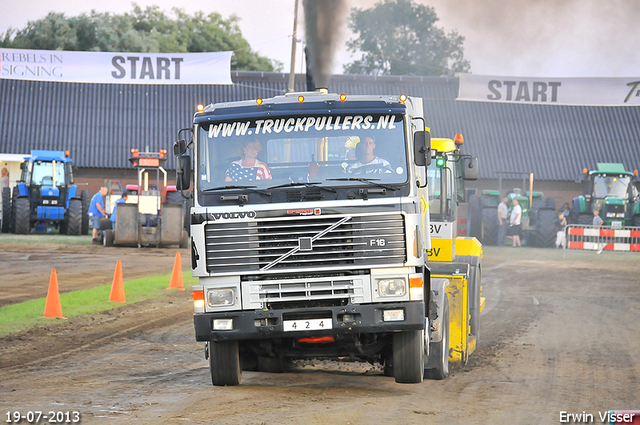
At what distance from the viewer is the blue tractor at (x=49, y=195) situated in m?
32.6

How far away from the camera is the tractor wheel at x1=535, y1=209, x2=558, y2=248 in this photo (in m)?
31.7

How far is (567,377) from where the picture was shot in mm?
8938

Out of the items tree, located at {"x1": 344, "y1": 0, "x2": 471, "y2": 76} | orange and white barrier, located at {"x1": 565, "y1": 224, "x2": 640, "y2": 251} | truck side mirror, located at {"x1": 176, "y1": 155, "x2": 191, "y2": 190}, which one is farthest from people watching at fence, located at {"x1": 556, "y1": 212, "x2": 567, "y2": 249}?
tree, located at {"x1": 344, "y1": 0, "x2": 471, "y2": 76}

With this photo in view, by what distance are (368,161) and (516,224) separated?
2588 cm

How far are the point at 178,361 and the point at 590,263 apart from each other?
64.3 ft

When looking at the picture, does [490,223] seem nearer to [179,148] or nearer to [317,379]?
[317,379]

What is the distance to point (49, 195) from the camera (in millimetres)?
32656

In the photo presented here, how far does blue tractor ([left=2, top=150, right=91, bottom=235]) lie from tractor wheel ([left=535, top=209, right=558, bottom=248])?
18.6 meters

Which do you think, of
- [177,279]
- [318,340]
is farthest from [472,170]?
[177,279]

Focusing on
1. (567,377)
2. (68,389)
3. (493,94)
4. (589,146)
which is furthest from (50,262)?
(589,146)

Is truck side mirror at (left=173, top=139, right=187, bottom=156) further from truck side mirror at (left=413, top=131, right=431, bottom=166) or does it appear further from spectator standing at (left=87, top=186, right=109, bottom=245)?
spectator standing at (left=87, top=186, right=109, bottom=245)

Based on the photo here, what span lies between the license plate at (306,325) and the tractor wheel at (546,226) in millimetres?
25917

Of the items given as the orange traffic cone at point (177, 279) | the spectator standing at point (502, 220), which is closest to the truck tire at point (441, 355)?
the orange traffic cone at point (177, 279)

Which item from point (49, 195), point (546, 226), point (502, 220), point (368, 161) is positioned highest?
point (49, 195)
